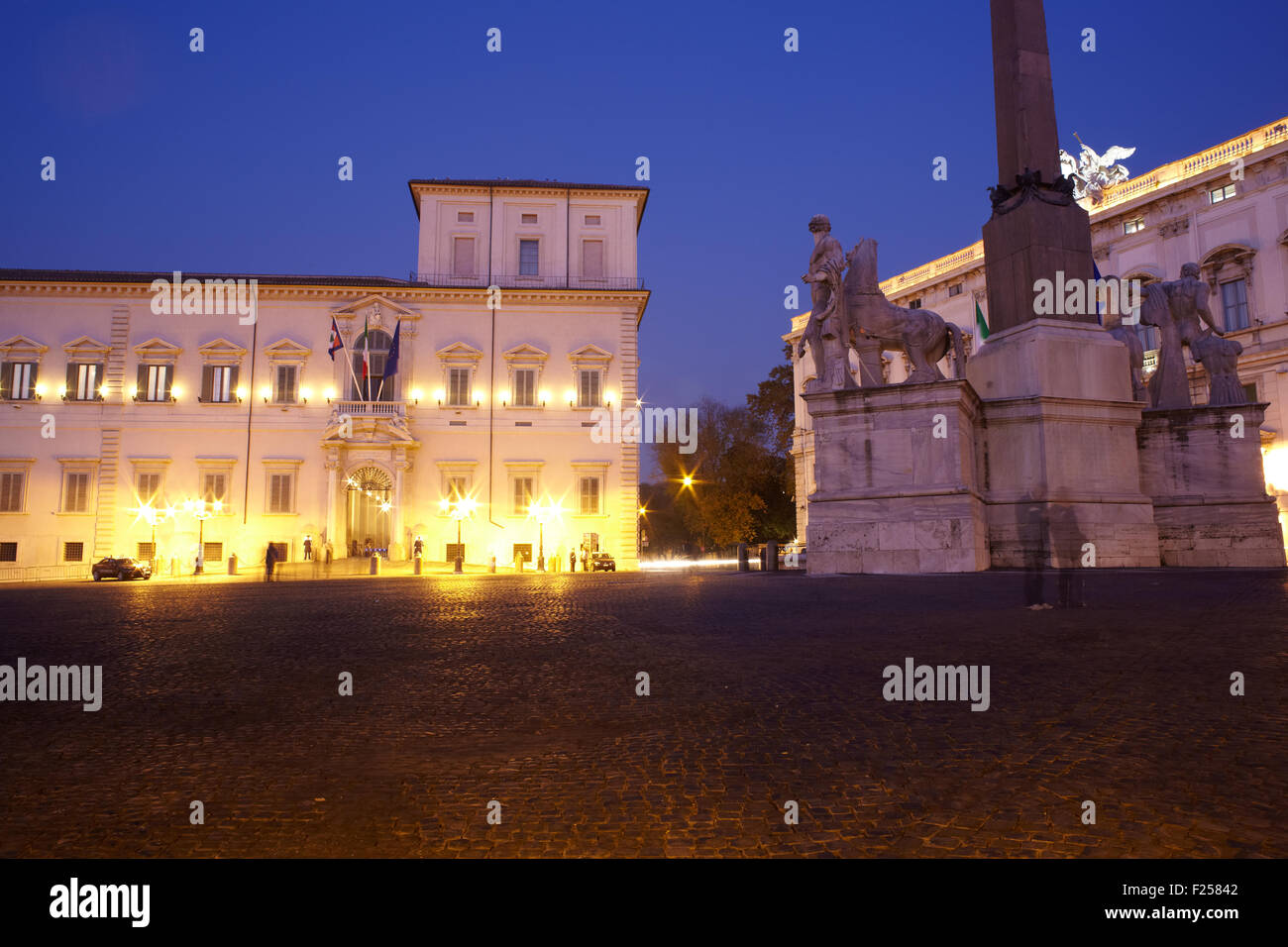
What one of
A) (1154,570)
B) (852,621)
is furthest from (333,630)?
(1154,570)

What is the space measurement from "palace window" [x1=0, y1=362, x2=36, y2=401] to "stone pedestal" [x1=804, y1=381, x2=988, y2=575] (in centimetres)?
4077

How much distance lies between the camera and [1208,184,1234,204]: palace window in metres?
34.7

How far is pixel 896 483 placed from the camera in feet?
→ 37.9

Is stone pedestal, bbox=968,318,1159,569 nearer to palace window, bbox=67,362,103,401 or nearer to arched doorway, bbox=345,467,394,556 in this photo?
arched doorway, bbox=345,467,394,556

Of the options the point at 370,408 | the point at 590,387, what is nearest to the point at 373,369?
the point at 370,408

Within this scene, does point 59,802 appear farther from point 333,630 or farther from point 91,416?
point 91,416

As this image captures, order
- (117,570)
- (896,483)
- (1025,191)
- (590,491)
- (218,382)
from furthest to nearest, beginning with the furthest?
(590,491) → (218,382) → (117,570) → (1025,191) → (896,483)

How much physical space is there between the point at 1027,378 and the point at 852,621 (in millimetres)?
7907

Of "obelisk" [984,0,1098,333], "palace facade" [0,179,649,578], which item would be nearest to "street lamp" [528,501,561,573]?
"palace facade" [0,179,649,578]

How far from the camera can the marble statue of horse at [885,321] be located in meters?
13.0

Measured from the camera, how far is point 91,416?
124ft

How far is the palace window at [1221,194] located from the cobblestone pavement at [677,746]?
37087 millimetres

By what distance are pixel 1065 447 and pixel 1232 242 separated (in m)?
30.2

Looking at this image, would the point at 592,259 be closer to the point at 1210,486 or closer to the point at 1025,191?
the point at 1025,191
